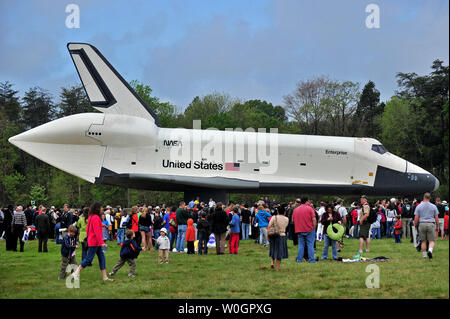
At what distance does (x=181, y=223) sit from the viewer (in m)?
18.5

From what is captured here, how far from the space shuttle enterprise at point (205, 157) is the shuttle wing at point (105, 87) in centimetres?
86

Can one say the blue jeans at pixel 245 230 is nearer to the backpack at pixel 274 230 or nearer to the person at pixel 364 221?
the person at pixel 364 221

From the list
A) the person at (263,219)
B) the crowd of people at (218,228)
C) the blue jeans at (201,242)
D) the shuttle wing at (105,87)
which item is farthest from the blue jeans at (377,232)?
the shuttle wing at (105,87)

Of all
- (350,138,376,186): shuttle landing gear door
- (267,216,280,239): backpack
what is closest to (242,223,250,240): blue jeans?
(350,138,376,186): shuttle landing gear door

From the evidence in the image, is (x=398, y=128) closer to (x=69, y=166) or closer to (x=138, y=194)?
(x=138, y=194)

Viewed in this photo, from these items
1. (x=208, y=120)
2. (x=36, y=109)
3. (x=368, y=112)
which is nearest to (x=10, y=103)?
(x=36, y=109)

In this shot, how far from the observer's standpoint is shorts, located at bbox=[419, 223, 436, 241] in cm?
1368

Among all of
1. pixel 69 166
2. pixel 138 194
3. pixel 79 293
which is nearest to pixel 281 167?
pixel 69 166

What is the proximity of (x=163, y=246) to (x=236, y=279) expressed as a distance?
3.77m

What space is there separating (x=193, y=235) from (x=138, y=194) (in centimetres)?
3611

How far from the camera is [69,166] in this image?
26.1 m

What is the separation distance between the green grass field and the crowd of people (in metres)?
0.55

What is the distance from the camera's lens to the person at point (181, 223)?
60.2ft

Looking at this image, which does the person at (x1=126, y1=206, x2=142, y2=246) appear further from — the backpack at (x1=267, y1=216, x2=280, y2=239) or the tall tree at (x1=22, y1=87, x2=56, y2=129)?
the tall tree at (x1=22, y1=87, x2=56, y2=129)
